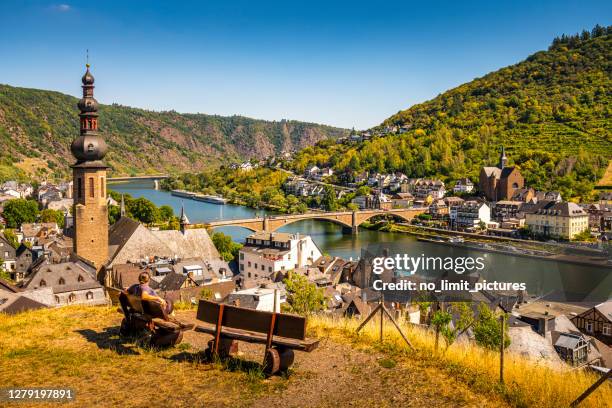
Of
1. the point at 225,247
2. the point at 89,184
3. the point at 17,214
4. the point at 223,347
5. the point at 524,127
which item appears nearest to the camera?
the point at 223,347

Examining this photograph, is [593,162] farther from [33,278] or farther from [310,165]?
[33,278]

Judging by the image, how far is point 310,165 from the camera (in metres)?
94.5

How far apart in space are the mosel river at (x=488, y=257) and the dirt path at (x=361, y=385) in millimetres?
6374

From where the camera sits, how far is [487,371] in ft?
15.5

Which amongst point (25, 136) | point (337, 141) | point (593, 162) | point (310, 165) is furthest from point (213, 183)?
point (593, 162)

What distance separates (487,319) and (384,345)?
8.00 meters

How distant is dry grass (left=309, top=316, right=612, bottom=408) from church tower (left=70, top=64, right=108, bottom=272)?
15153mm

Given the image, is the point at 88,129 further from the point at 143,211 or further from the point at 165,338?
the point at 143,211

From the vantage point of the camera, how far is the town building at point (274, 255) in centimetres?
2639

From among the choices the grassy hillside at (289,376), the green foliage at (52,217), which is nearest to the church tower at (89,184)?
the grassy hillside at (289,376)

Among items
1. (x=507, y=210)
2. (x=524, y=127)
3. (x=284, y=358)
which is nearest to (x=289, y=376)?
(x=284, y=358)

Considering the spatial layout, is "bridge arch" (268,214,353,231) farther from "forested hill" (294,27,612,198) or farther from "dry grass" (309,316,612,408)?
"dry grass" (309,316,612,408)

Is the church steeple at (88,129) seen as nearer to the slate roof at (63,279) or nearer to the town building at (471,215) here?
the slate roof at (63,279)

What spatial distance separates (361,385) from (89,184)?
17.0m
